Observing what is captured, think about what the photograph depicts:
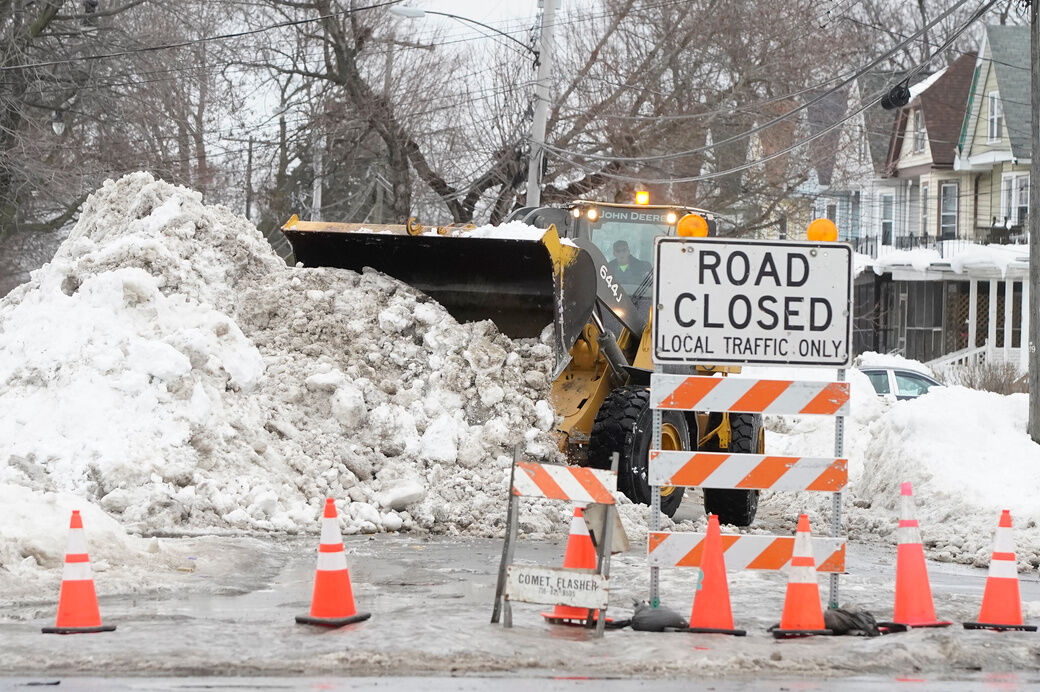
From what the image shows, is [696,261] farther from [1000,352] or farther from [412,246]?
[1000,352]

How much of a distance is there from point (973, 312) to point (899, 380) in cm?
1801

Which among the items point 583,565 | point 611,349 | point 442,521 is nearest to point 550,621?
point 583,565

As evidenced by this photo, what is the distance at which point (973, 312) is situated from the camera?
136ft

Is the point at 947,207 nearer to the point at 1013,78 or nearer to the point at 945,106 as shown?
the point at 945,106

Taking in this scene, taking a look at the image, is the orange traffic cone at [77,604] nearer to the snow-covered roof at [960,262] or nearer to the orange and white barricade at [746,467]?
the orange and white barricade at [746,467]

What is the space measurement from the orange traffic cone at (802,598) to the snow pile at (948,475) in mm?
4737

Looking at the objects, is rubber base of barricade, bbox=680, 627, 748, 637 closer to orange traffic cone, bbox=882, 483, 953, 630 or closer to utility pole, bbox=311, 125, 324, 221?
orange traffic cone, bbox=882, 483, 953, 630

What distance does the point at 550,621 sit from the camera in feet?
25.4

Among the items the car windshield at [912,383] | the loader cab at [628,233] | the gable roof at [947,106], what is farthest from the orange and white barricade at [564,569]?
the gable roof at [947,106]

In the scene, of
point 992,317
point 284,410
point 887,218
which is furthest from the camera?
point 887,218

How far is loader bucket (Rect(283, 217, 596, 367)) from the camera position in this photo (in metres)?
12.3

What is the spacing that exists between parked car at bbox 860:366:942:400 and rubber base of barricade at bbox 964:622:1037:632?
17.1 meters

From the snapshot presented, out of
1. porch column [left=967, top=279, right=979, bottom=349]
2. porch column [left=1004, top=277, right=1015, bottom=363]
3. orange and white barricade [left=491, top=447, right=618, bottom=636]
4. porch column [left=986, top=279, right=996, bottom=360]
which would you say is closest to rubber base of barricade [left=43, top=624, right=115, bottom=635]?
orange and white barricade [left=491, top=447, right=618, bottom=636]

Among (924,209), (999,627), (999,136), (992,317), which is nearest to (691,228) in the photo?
(999,627)
